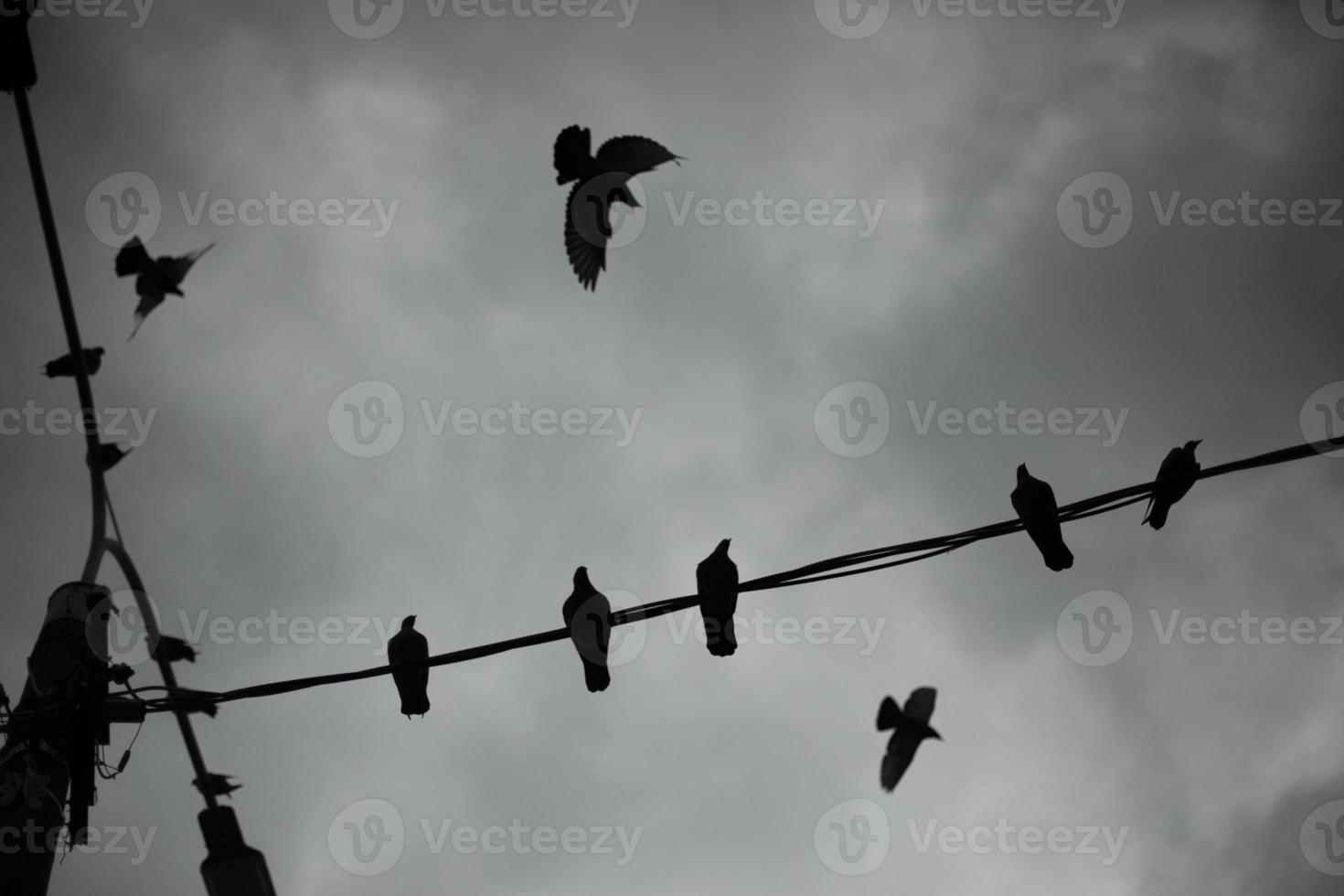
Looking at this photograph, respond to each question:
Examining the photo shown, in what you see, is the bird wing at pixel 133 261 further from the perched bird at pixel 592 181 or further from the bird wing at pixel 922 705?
the bird wing at pixel 922 705

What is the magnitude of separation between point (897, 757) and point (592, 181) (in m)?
4.44

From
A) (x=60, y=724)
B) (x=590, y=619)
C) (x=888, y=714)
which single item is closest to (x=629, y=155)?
(x=590, y=619)

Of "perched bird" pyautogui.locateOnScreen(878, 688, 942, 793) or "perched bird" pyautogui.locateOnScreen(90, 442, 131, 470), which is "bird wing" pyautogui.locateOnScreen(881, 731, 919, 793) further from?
"perched bird" pyautogui.locateOnScreen(90, 442, 131, 470)

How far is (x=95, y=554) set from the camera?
4.62m

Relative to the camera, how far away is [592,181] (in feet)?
23.8

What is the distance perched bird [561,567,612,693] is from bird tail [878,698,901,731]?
1881 millimetres

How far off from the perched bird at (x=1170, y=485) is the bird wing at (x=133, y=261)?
666 centimetres

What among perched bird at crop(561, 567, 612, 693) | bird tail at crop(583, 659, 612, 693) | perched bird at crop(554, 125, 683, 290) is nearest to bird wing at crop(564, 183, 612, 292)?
perched bird at crop(554, 125, 683, 290)

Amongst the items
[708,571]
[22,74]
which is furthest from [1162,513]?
[22,74]

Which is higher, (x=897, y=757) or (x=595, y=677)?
(x=595, y=677)

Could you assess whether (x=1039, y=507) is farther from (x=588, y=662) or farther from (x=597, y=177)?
(x=597, y=177)

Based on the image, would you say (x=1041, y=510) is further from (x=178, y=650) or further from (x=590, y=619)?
(x=178, y=650)

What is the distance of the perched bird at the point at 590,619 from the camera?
583 cm

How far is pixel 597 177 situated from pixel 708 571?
2914 mm
